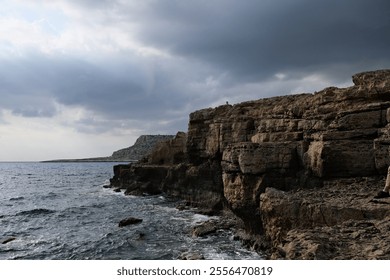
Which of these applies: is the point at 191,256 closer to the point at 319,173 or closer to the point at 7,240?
the point at 319,173

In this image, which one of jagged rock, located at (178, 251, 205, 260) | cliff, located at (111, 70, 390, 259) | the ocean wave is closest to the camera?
cliff, located at (111, 70, 390, 259)

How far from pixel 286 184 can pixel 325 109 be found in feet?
21.2

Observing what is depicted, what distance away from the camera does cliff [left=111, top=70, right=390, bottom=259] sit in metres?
11.4

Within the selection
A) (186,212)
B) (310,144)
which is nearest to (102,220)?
(186,212)

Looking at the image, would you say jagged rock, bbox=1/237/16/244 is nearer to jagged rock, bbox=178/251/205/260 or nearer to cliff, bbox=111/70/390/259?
jagged rock, bbox=178/251/205/260

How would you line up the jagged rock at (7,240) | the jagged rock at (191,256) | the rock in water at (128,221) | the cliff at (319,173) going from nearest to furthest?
1. the cliff at (319,173)
2. the jagged rock at (191,256)
3. the jagged rock at (7,240)
4. the rock in water at (128,221)

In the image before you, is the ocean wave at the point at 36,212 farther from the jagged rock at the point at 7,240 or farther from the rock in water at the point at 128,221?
the rock in water at the point at 128,221

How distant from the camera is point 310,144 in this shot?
70.3 ft

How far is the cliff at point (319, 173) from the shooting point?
449 inches

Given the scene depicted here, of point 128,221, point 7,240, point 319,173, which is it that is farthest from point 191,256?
point 7,240

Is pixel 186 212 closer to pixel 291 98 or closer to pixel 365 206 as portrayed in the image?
pixel 291 98

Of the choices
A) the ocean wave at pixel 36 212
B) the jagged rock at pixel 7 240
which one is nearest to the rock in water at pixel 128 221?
the jagged rock at pixel 7 240

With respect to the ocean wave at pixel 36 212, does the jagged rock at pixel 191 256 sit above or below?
above

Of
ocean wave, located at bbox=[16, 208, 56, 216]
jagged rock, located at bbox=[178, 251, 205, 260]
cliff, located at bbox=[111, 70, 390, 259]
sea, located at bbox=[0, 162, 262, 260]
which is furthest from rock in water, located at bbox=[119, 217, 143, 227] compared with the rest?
ocean wave, located at bbox=[16, 208, 56, 216]
